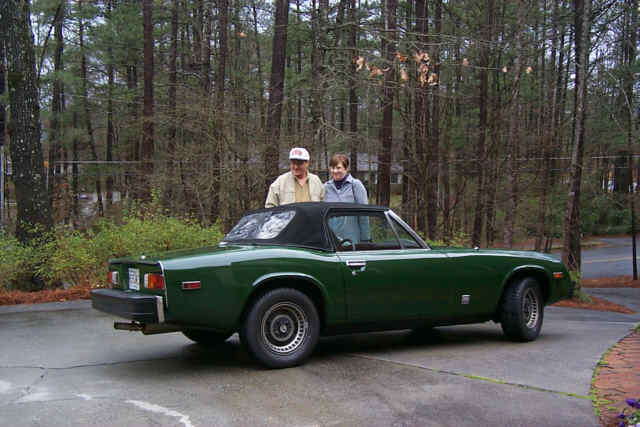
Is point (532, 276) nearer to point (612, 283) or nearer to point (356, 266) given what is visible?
point (356, 266)

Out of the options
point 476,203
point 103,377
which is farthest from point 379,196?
point 103,377

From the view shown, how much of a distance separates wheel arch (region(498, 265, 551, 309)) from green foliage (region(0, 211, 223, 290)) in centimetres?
599

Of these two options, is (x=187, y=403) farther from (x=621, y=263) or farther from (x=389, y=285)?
(x=621, y=263)

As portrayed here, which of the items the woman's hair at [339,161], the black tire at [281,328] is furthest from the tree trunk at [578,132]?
the black tire at [281,328]

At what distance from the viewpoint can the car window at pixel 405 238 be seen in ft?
20.0

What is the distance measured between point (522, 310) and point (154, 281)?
3.97 m

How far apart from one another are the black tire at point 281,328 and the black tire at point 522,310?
241cm

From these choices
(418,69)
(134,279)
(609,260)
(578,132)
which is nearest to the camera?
(134,279)

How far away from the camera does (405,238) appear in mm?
6129

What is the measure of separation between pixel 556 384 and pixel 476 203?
1741cm

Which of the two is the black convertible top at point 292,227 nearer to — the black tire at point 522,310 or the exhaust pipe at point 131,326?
the exhaust pipe at point 131,326

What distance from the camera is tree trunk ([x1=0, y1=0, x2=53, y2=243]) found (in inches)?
418

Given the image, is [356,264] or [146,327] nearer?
[146,327]

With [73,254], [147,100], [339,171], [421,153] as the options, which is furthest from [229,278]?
[147,100]
